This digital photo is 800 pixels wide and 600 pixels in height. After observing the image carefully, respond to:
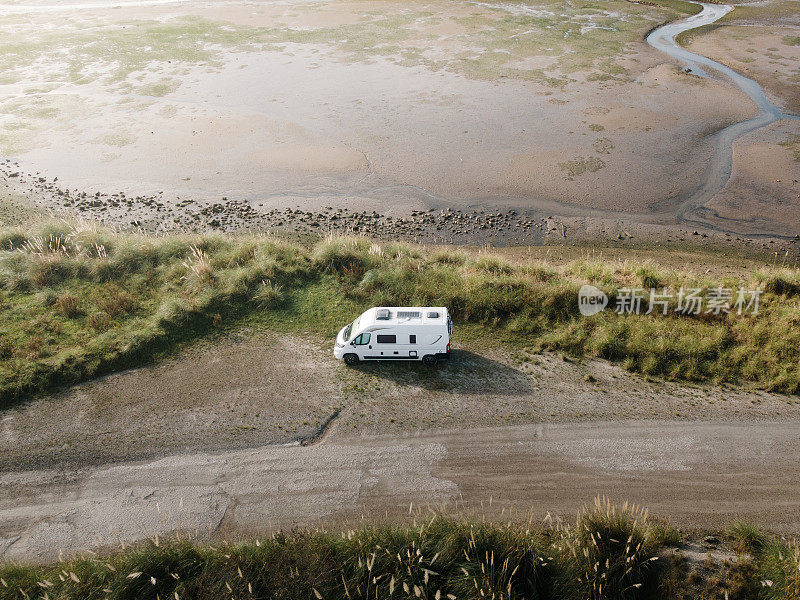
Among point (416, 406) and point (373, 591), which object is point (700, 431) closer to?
point (416, 406)

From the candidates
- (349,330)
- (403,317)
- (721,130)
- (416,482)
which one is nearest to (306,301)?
(349,330)

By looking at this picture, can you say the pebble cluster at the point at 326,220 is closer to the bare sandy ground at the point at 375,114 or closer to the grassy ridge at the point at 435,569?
the bare sandy ground at the point at 375,114

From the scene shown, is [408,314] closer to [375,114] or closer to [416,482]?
[416,482]

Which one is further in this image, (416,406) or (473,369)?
(473,369)

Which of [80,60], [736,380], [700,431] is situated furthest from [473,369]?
[80,60]

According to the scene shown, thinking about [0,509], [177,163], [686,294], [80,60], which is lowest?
[0,509]

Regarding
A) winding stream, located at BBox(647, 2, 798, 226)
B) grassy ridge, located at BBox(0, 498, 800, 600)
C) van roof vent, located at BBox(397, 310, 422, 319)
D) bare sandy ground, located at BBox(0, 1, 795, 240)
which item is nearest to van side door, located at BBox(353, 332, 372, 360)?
van roof vent, located at BBox(397, 310, 422, 319)

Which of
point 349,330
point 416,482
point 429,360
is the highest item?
point 349,330

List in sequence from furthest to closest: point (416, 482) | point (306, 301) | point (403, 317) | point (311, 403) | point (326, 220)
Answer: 1. point (326, 220)
2. point (306, 301)
3. point (403, 317)
4. point (311, 403)
5. point (416, 482)
